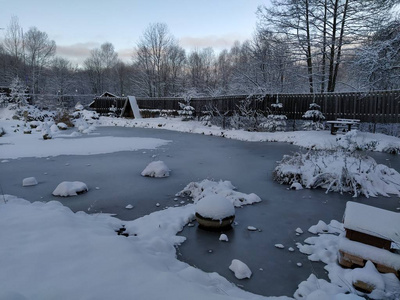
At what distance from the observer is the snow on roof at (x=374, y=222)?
2787 mm

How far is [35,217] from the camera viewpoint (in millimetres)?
3498

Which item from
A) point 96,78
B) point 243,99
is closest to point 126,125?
point 243,99

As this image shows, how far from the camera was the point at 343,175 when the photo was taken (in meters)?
5.93

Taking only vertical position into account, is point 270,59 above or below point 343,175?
above

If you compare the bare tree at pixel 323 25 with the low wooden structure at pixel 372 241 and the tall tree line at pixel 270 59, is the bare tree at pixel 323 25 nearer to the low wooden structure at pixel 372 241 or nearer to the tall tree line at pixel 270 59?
the tall tree line at pixel 270 59

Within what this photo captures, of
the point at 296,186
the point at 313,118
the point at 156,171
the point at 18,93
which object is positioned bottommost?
the point at 296,186

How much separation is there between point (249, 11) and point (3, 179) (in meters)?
18.2

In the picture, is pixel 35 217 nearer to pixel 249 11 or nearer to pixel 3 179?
pixel 3 179

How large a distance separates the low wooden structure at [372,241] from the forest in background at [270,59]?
7924 millimetres

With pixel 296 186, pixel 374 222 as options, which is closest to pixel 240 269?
pixel 374 222

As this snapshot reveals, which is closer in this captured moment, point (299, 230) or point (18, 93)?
point (299, 230)

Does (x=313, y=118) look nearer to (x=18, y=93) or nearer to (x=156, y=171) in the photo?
(x=156, y=171)

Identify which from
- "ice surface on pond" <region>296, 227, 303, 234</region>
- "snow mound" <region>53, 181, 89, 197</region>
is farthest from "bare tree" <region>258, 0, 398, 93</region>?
"snow mound" <region>53, 181, 89, 197</region>

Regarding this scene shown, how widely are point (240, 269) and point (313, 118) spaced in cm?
1313
